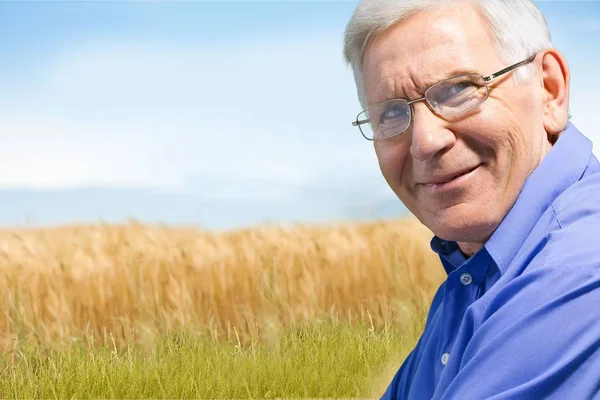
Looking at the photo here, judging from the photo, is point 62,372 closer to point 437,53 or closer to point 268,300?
point 268,300

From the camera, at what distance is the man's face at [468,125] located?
1.33m

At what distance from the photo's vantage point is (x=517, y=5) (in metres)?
1.36

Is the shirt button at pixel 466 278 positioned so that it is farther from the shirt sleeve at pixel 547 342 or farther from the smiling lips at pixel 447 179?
the shirt sleeve at pixel 547 342

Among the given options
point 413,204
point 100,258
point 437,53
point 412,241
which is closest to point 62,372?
point 100,258

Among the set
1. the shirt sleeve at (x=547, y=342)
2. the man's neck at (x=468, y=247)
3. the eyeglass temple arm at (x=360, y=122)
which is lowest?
the shirt sleeve at (x=547, y=342)

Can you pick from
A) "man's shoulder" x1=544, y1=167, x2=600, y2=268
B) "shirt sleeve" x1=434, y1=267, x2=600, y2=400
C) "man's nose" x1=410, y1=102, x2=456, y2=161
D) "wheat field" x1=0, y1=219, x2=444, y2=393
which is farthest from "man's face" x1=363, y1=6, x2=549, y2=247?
"wheat field" x1=0, y1=219, x2=444, y2=393

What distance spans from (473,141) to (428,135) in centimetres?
8

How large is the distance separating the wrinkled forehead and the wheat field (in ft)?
7.05

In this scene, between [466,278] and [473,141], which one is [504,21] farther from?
[466,278]

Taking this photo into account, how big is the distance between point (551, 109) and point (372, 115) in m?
0.34

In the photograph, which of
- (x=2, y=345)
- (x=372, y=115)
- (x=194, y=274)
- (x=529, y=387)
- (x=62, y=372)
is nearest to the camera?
(x=529, y=387)

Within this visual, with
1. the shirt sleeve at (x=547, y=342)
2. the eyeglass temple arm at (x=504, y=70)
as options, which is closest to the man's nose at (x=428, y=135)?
the eyeglass temple arm at (x=504, y=70)

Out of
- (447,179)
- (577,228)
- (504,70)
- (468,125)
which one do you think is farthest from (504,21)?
(577,228)

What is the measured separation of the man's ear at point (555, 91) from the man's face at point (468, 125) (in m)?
0.02
